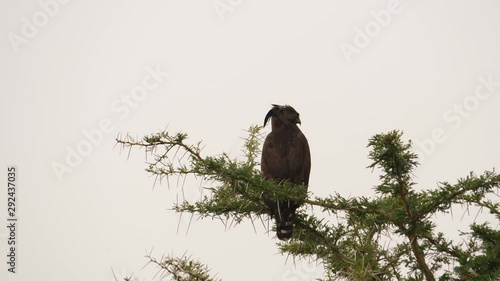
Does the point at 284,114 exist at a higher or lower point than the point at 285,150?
higher

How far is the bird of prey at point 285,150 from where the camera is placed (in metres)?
6.05

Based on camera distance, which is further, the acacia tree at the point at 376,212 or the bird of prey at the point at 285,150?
the bird of prey at the point at 285,150

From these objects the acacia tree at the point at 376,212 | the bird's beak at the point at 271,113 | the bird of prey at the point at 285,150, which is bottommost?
the acacia tree at the point at 376,212

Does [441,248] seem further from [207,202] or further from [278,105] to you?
[278,105]

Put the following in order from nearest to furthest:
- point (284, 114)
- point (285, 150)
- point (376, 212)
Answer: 1. point (376, 212)
2. point (285, 150)
3. point (284, 114)

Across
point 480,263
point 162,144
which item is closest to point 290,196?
point 162,144

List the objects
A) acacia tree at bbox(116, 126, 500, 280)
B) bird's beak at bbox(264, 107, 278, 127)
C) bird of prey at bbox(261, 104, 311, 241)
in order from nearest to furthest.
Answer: acacia tree at bbox(116, 126, 500, 280) → bird of prey at bbox(261, 104, 311, 241) → bird's beak at bbox(264, 107, 278, 127)

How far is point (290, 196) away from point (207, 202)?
2.51ft

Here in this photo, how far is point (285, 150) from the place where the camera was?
20.0ft

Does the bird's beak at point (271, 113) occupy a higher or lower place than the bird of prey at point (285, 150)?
higher

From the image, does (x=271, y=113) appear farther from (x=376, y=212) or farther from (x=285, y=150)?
(x=376, y=212)

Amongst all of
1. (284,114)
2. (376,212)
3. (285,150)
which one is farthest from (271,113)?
(376,212)

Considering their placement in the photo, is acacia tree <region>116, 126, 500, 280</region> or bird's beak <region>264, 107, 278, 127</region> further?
bird's beak <region>264, 107, 278, 127</region>

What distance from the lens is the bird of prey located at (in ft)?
19.8
